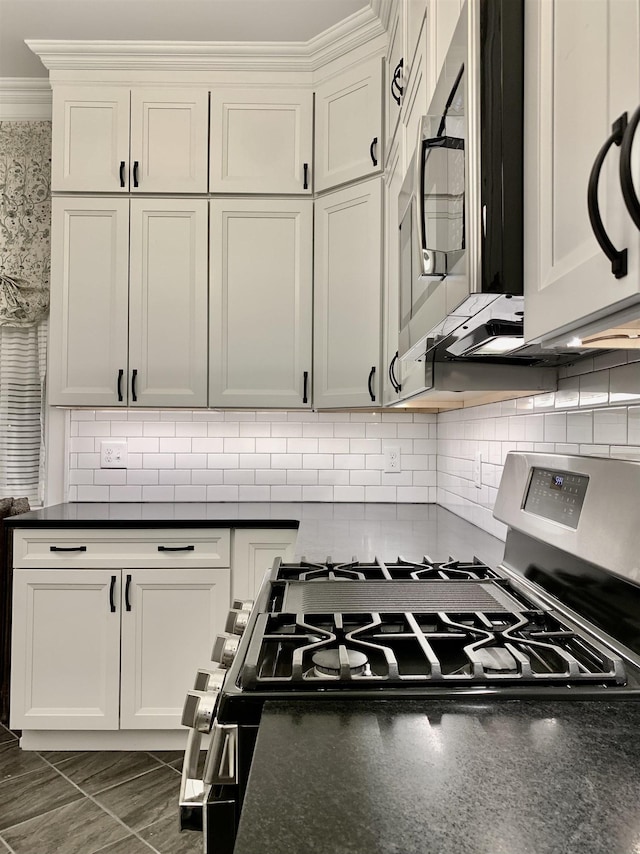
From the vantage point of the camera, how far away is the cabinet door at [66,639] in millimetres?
2410

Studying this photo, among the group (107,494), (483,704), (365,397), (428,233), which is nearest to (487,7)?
(428,233)

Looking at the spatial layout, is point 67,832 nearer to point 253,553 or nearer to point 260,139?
point 253,553

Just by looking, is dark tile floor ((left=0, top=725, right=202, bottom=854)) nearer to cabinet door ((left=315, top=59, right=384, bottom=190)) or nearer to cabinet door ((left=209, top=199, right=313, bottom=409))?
cabinet door ((left=209, top=199, right=313, bottom=409))

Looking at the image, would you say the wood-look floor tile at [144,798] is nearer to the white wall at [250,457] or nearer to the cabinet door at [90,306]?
the white wall at [250,457]

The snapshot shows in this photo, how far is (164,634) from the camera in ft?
7.92

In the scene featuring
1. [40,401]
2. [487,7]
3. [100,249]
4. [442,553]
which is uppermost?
[100,249]

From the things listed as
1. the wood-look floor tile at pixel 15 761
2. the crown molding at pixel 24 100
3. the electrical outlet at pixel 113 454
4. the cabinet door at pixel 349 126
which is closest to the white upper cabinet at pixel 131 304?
the electrical outlet at pixel 113 454

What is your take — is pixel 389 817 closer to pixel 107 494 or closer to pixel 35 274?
pixel 107 494

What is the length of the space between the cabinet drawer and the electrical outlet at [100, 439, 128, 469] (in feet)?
2.04

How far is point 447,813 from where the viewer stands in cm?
52

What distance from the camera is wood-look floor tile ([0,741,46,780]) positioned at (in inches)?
89.7

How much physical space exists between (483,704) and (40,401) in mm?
2872

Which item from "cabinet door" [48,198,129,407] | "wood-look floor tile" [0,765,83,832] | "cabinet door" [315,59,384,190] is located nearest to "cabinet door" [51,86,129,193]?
"cabinet door" [48,198,129,407]

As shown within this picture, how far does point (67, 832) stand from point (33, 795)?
285 mm
